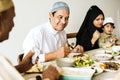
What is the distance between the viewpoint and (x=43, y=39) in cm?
221

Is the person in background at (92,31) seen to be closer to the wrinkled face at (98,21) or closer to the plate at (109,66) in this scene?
the wrinkled face at (98,21)

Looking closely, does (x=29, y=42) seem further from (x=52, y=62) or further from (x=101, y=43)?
(x=101, y=43)

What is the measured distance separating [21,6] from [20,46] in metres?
0.55

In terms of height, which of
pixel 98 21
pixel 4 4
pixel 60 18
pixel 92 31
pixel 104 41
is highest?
pixel 4 4

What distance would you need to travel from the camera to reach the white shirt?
209cm

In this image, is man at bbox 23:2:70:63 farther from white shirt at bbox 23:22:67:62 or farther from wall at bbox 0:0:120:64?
wall at bbox 0:0:120:64

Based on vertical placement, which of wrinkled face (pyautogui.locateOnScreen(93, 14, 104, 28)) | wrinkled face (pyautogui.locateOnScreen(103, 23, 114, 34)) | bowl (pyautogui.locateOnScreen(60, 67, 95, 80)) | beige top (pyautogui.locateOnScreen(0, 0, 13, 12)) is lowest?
bowl (pyautogui.locateOnScreen(60, 67, 95, 80))

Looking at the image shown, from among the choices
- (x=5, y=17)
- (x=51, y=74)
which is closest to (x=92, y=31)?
(x=51, y=74)

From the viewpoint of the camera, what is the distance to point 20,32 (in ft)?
10.4

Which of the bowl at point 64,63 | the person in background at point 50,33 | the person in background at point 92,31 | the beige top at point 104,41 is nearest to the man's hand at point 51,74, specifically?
the bowl at point 64,63

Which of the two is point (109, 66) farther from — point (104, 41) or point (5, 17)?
point (104, 41)

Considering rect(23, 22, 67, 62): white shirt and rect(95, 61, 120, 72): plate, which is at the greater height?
rect(23, 22, 67, 62): white shirt

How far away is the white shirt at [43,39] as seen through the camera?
82.1 inches

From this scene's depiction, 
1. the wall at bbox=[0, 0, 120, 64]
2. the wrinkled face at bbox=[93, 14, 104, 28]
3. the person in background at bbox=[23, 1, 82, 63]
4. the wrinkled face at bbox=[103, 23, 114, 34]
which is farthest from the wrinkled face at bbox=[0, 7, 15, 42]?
the wrinkled face at bbox=[103, 23, 114, 34]
